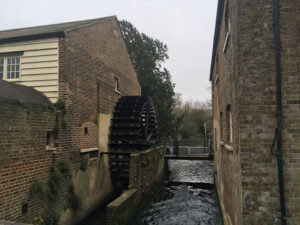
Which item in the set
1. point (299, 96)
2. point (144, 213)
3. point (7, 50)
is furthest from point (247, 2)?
point (144, 213)

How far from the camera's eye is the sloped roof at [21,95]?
15.6 feet

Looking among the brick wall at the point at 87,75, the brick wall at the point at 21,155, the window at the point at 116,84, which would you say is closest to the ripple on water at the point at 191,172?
the window at the point at 116,84

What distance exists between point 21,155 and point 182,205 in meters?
6.57

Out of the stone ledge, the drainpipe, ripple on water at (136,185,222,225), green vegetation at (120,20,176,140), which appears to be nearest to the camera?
the drainpipe

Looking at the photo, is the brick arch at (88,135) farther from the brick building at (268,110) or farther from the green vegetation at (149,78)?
the green vegetation at (149,78)

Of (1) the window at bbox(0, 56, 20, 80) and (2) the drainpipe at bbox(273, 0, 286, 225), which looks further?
(1) the window at bbox(0, 56, 20, 80)

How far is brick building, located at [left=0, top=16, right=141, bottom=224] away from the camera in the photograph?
20.9ft

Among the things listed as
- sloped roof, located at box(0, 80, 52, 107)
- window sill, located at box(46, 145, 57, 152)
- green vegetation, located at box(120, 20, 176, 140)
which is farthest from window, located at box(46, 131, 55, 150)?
green vegetation, located at box(120, 20, 176, 140)

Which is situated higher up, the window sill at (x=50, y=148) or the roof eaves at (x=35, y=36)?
the roof eaves at (x=35, y=36)

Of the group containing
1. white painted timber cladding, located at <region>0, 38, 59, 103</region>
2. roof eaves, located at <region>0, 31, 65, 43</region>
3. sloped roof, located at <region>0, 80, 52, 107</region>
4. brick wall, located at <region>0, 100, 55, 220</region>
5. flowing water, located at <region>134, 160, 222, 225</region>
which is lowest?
flowing water, located at <region>134, 160, 222, 225</region>

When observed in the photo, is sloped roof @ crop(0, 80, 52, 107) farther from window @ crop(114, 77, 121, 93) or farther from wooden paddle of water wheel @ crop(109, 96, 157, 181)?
window @ crop(114, 77, 121, 93)

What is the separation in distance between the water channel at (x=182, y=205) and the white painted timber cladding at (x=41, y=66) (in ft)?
14.6

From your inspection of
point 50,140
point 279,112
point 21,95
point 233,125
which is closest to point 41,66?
point 21,95

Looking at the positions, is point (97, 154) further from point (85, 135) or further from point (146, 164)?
point (146, 164)
